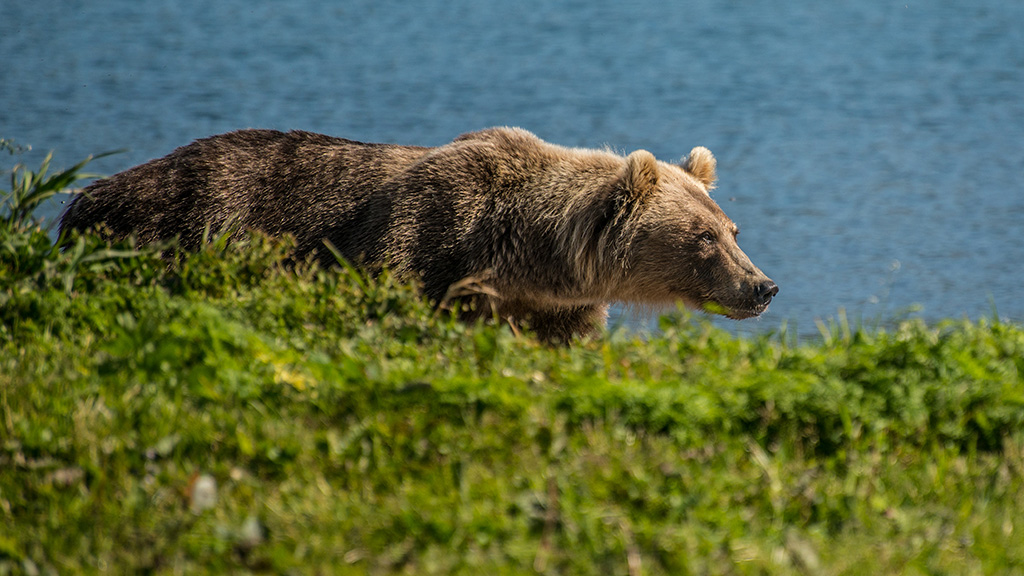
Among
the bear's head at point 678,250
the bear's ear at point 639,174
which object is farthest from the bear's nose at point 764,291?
the bear's ear at point 639,174

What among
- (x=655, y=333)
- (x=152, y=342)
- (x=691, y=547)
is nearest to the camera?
(x=691, y=547)

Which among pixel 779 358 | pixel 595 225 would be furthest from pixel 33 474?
pixel 595 225

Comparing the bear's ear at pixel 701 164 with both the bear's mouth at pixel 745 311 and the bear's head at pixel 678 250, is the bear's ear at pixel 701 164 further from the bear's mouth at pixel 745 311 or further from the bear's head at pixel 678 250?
the bear's mouth at pixel 745 311

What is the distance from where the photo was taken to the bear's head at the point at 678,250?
6.50m

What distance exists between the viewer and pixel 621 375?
154 inches

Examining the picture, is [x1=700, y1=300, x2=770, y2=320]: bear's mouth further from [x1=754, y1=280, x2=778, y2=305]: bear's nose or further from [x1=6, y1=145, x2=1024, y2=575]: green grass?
[x1=6, y1=145, x2=1024, y2=575]: green grass

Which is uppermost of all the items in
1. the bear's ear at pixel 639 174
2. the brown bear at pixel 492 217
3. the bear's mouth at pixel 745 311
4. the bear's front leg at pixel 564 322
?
the bear's ear at pixel 639 174

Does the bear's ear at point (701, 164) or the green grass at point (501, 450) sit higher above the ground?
the bear's ear at point (701, 164)

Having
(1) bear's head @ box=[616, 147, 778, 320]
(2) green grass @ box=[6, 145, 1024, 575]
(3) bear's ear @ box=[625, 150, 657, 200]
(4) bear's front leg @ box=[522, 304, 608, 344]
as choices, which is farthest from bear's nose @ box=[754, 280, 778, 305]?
(2) green grass @ box=[6, 145, 1024, 575]

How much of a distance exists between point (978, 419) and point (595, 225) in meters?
3.17

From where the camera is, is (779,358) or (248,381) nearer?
(248,381)

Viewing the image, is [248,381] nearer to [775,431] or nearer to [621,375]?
[621,375]

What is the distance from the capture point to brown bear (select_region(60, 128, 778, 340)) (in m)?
6.38

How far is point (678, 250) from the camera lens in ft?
21.6
